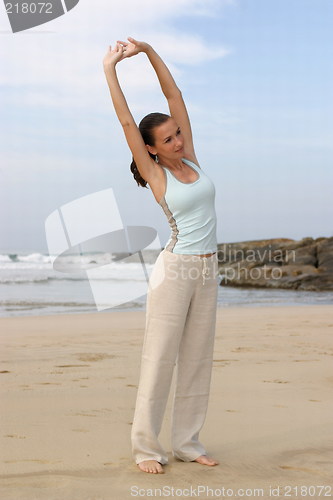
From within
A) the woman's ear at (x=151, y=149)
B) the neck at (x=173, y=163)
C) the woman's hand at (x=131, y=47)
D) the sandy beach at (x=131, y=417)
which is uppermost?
the woman's hand at (x=131, y=47)

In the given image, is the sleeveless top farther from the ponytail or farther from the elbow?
the elbow

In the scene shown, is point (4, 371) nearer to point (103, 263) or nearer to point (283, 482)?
point (283, 482)

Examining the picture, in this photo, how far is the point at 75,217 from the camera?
8781mm

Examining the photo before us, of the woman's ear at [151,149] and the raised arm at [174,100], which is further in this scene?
the raised arm at [174,100]

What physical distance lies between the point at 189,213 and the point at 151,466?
3.99ft

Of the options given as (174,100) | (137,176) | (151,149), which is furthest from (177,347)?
(174,100)

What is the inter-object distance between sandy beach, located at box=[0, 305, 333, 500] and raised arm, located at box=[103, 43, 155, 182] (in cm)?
143

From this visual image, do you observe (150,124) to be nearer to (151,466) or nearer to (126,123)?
(126,123)

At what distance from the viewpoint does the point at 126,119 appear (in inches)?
115

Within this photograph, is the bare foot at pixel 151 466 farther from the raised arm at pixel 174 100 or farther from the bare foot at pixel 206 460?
the raised arm at pixel 174 100

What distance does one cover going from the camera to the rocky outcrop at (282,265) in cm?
1662

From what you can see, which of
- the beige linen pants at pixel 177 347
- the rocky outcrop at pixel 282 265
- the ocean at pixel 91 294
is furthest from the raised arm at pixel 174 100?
the rocky outcrop at pixel 282 265

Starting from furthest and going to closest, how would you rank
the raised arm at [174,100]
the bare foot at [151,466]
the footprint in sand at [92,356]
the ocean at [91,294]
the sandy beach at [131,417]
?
the ocean at [91,294] < the footprint in sand at [92,356] < the raised arm at [174,100] < the bare foot at [151,466] < the sandy beach at [131,417]

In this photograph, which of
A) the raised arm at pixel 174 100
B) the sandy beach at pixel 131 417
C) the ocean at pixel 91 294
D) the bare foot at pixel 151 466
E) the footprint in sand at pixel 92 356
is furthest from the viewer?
the ocean at pixel 91 294
